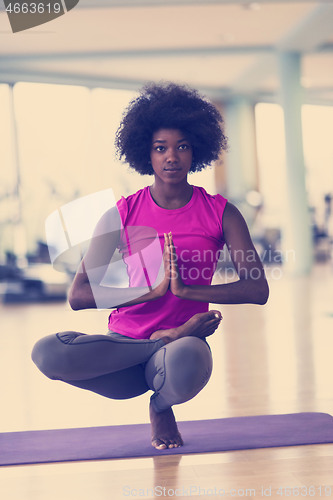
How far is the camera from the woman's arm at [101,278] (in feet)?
6.05

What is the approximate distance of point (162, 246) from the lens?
1.89 m

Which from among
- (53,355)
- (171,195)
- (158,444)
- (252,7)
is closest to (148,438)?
(158,444)

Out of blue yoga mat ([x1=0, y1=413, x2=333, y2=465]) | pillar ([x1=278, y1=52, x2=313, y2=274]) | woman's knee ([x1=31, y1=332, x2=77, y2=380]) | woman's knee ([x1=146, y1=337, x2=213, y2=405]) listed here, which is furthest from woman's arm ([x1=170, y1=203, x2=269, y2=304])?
pillar ([x1=278, y1=52, x2=313, y2=274])

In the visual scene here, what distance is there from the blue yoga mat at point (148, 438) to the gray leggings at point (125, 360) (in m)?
0.24

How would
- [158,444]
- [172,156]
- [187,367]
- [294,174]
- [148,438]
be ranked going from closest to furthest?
[187,367], [172,156], [158,444], [148,438], [294,174]

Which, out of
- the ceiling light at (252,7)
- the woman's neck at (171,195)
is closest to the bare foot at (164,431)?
the woman's neck at (171,195)

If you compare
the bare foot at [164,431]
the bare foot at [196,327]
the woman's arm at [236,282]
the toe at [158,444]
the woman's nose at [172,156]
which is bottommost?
the toe at [158,444]

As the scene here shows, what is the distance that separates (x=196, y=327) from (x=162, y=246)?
10.3 inches

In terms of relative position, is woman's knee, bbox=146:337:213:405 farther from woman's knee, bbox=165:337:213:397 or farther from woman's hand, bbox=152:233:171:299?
woman's hand, bbox=152:233:171:299

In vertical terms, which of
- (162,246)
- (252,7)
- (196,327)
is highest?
(252,7)

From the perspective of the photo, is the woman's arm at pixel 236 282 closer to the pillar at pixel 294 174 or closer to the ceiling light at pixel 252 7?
the ceiling light at pixel 252 7

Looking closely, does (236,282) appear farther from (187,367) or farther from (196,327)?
(187,367)

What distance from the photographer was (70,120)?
8.52 m

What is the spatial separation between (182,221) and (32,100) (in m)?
6.88
